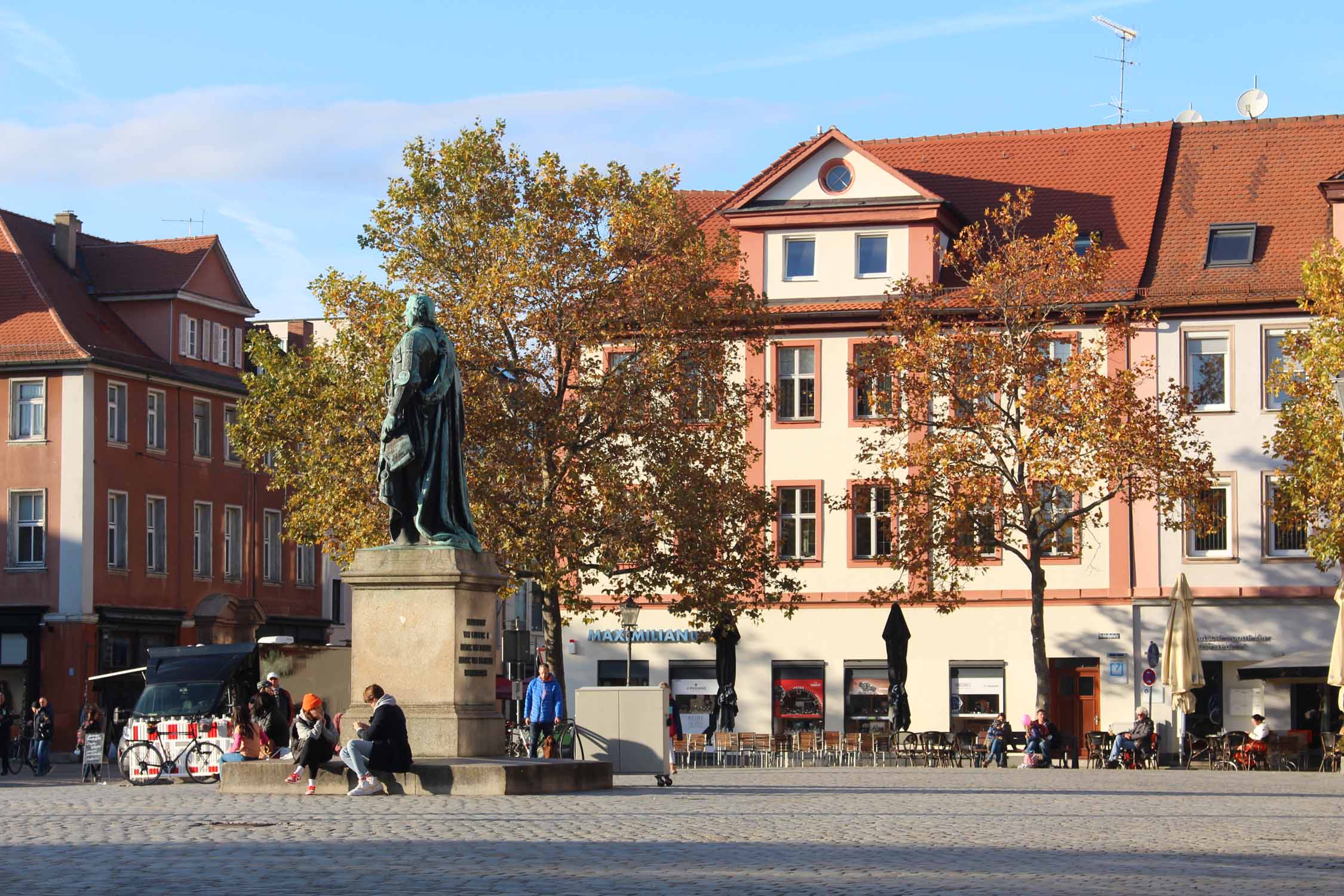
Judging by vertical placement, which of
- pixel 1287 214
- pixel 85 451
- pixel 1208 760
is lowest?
pixel 1208 760

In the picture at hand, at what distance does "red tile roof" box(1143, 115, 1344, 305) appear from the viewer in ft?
158

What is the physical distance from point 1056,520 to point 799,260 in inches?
367

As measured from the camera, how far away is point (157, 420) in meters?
58.2

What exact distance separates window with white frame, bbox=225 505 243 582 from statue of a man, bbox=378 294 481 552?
4114 cm

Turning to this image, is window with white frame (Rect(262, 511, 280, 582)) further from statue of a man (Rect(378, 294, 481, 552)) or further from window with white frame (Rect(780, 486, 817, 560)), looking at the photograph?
statue of a man (Rect(378, 294, 481, 552))

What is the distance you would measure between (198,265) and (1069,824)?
4443 cm

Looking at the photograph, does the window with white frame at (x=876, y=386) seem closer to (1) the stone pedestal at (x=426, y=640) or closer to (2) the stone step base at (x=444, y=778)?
(2) the stone step base at (x=444, y=778)

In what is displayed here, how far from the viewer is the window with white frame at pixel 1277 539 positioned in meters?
47.0

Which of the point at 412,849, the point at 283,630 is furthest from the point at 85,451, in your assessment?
the point at 412,849

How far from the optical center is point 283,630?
64250 mm

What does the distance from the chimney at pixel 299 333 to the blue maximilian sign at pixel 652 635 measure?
23144 millimetres

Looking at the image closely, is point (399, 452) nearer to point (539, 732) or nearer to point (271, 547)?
point (539, 732)

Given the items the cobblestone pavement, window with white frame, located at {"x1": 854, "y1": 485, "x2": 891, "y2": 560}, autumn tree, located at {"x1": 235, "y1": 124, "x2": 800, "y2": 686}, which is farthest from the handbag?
window with white frame, located at {"x1": 854, "y1": 485, "x2": 891, "y2": 560}

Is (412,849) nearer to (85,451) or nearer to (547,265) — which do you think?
(547,265)
